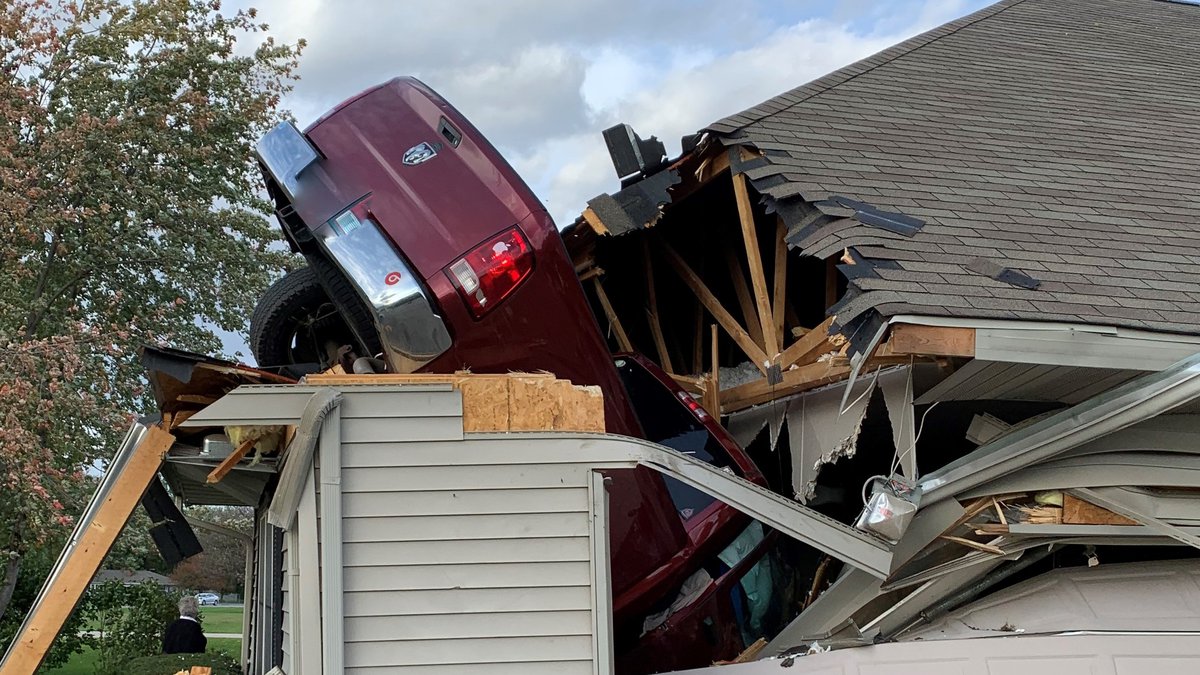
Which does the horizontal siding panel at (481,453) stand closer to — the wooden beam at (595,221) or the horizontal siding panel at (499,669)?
the horizontal siding panel at (499,669)

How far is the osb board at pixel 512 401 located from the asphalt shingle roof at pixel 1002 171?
1.24 m

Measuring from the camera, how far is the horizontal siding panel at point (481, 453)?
4176mm

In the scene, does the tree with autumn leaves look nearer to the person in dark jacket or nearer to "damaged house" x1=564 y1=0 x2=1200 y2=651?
the person in dark jacket

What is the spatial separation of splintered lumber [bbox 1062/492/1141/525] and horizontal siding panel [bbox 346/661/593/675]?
226 centimetres

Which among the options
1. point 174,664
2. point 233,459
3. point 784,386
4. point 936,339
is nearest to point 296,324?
point 233,459

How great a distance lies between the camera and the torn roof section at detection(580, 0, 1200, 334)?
474 cm

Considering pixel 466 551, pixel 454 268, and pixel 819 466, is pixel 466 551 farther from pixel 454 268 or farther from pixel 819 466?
pixel 819 466

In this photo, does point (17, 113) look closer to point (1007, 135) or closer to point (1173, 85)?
point (1007, 135)

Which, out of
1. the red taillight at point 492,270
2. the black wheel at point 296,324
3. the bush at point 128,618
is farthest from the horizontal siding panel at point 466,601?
the bush at point 128,618

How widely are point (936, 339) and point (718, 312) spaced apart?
9.03 ft

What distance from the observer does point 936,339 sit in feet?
14.2

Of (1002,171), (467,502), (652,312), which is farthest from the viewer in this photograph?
(652,312)

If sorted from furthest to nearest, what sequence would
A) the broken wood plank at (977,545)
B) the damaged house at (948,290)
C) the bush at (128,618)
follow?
the bush at (128,618) < the broken wood plank at (977,545) < the damaged house at (948,290)

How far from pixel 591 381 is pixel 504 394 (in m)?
0.98
